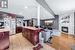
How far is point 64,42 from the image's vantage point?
614 centimetres

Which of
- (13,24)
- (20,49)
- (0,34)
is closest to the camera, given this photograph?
(0,34)

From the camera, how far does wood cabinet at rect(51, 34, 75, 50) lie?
18.7ft

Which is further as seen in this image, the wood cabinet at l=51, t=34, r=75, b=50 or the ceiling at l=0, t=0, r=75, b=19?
the ceiling at l=0, t=0, r=75, b=19

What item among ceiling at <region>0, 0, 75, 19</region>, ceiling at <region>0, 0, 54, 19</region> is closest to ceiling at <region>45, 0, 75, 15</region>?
ceiling at <region>0, 0, 75, 19</region>

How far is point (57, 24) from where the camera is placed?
18.0 metres

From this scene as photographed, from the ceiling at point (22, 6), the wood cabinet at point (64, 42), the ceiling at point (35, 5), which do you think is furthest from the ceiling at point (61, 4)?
the wood cabinet at point (64, 42)

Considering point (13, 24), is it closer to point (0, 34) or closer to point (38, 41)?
point (38, 41)

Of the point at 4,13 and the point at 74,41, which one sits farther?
the point at 4,13

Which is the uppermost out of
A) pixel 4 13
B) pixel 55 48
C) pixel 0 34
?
pixel 4 13

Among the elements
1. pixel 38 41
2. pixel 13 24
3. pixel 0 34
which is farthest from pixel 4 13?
pixel 0 34

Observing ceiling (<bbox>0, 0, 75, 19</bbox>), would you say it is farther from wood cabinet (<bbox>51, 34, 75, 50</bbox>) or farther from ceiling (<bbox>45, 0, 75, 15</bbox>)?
wood cabinet (<bbox>51, 34, 75, 50</bbox>)

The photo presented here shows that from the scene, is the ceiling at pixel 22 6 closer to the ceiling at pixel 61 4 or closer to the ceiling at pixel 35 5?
the ceiling at pixel 35 5

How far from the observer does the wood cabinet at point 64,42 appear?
5.70 meters

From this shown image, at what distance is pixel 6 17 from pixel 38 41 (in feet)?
19.7
